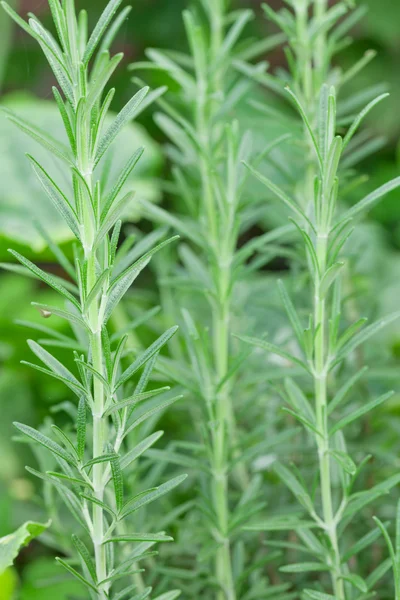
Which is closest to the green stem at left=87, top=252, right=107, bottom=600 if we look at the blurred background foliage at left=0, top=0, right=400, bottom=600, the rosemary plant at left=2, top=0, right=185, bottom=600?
the rosemary plant at left=2, top=0, right=185, bottom=600

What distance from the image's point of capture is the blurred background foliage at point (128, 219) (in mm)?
513

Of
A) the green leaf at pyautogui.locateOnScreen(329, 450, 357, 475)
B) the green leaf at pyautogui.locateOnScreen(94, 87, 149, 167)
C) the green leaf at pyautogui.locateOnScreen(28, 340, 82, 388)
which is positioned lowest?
the green leaf at pyautogui.locateOnScreen(329, 450, 357, 475)

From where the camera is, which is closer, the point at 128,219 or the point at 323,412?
the point at 323,412

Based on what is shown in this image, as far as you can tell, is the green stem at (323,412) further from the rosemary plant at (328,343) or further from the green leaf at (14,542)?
the green leaf at (14,542)

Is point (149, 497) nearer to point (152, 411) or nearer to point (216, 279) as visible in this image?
point (152, 411)

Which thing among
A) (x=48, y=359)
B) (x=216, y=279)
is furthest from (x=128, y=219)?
(x=48, y=359)

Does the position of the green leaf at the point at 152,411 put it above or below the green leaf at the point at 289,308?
below

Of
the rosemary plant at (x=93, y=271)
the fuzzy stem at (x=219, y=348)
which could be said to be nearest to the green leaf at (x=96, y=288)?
the rosemary plant at (x=93, y=271)

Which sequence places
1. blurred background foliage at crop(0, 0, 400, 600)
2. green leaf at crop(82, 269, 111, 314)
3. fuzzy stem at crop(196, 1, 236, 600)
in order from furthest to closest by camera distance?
blurred background foliage at crop(0, 0, 400, 600) < fuzzy stem at crop(196, 1, 236, 600) < green leaf at crop(82, 269, 111, 314)

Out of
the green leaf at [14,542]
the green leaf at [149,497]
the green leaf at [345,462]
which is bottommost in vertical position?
the green leaf at [14,542]

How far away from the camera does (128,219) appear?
717 mm

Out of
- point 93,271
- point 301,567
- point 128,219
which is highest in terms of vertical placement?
point 128,219

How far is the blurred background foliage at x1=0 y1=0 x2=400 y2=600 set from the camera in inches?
20.2

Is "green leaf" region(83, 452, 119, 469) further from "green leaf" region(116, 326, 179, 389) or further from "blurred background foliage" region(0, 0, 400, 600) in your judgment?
"blurred background foliage" region(0, 0, 400, 600)
